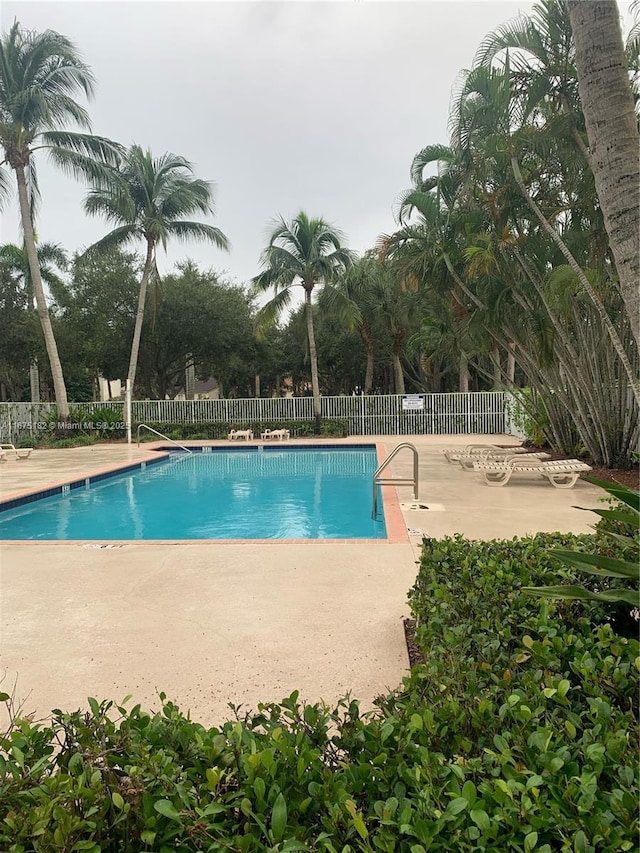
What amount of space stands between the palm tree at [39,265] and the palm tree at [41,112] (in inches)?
235

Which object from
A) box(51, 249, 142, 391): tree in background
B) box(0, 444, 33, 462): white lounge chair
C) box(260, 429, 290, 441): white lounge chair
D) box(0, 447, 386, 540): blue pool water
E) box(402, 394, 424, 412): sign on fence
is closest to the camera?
box(0, 447, 386, 540): blue pool water

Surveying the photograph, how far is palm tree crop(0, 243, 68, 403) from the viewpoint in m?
25.0

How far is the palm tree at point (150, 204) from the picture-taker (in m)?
20.6

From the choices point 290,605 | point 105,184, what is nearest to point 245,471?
point 290,605

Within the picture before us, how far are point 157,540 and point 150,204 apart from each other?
18.1 metres

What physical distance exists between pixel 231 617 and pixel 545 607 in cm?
237

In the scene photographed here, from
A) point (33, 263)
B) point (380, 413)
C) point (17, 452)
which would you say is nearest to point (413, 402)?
point (380, 413)

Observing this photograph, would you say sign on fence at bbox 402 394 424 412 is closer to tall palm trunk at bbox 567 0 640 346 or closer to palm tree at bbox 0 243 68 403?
palm tree at bbox 0 243 68 403

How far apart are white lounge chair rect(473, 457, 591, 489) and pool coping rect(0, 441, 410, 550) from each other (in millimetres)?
1758

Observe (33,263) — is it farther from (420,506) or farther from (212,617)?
(212,617)

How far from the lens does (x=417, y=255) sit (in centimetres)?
1338

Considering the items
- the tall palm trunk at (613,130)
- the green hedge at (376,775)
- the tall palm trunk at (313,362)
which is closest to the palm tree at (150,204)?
the tall palm trunk at (313,362)

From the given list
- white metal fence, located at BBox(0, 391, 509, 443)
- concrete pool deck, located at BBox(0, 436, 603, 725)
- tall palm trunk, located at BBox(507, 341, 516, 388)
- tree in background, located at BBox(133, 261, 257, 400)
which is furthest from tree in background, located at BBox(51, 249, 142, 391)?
concrete pool deck, located at BBox(0, 436, 603, 725)

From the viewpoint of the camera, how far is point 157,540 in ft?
21.2
